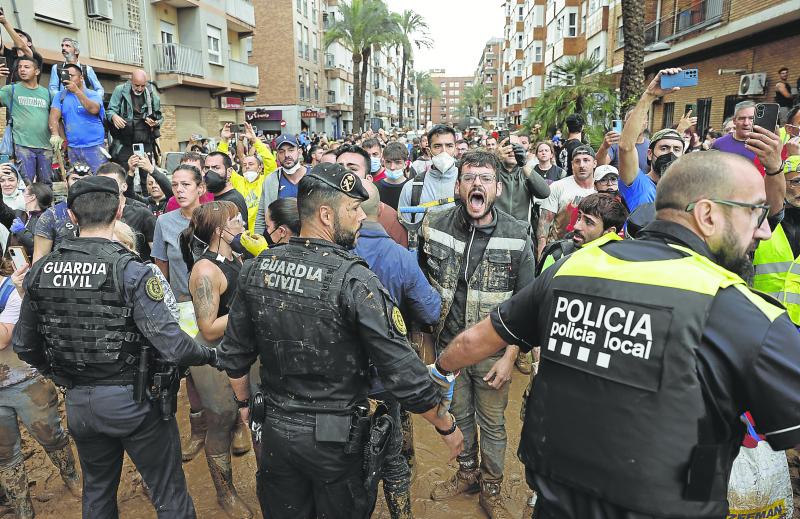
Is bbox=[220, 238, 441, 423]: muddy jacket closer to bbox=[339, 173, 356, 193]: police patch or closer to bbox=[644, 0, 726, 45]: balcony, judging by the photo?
bbox=[339, 173, 356, 193]: police patch

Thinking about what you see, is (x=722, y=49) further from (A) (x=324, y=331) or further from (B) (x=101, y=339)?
(B) (x=101, y=339)

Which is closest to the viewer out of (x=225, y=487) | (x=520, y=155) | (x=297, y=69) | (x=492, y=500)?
(x=492, y=500)

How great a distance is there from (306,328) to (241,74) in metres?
27.2

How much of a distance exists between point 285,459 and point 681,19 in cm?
2151

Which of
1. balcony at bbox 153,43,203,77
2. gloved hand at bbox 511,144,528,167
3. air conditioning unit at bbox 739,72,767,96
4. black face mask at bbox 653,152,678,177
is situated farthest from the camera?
balcony at bbox 153,43,203,77

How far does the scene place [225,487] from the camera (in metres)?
3.64

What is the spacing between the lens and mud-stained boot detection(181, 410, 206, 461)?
14.1 ft

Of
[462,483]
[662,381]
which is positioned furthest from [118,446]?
[662,381]

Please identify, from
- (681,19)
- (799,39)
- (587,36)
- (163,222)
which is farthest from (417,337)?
(587,36)

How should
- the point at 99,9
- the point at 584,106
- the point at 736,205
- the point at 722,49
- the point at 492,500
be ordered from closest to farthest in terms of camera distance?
the point at 736,205
the point at 492,500
the point at 584,106
the point at 99,9
the point at 722,49

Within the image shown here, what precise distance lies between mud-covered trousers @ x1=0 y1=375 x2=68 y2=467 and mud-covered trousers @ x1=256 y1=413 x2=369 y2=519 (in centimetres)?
192

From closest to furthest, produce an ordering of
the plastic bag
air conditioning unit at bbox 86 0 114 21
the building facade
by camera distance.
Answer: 1. the plastic bag
2. air conditioning unit at bbox 86 0 114 21
3. the building facade

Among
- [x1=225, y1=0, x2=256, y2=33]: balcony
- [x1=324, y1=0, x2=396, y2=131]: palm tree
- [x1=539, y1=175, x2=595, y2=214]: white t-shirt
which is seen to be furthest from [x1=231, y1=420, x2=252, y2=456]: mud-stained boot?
[x1=324, y1=0, x2=396, y2=131]: palm tree

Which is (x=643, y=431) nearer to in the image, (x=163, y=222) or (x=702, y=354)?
(x=702, y=354)
